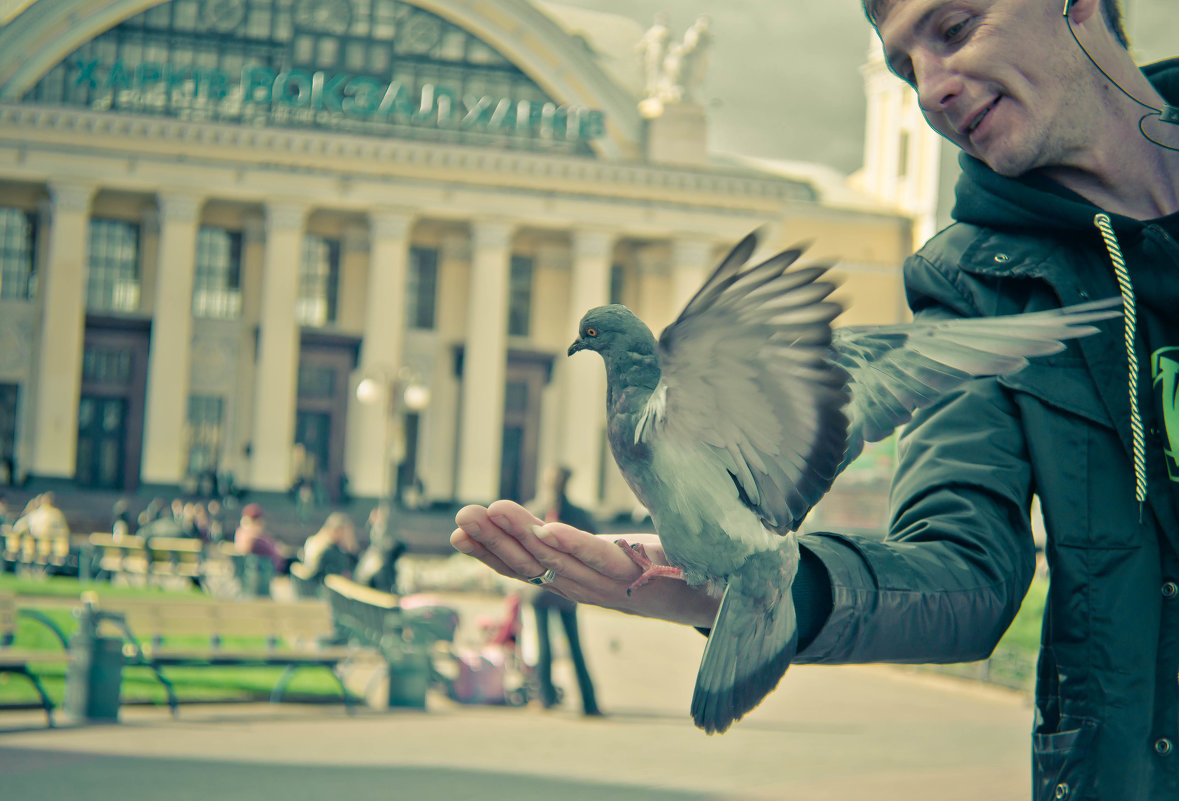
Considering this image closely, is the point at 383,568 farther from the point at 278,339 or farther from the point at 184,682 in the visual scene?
the point at 278,339

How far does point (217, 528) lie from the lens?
33.2 meters

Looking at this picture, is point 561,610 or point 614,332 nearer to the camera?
point 614,332

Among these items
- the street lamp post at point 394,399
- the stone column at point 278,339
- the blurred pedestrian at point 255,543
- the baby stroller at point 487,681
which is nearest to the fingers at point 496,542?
the baby stroller at point 487,681

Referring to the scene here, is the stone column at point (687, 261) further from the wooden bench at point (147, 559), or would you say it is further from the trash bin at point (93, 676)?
the trash bin at point (93, 676)

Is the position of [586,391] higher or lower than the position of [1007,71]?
higher

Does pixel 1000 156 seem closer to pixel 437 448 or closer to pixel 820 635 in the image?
pixel 820 635

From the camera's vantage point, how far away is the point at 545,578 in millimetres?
1691

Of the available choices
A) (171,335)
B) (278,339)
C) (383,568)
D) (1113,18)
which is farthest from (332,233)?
(1113,18)

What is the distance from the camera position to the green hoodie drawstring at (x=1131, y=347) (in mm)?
1958

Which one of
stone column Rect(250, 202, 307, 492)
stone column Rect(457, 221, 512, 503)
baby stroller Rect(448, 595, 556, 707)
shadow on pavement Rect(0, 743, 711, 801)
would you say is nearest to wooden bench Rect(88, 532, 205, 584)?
baby stroller Rect(448, 595, 556, 707)

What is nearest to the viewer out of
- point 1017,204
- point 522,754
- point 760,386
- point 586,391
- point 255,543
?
point 760,386

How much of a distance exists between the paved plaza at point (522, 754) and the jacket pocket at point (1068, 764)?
656 cm

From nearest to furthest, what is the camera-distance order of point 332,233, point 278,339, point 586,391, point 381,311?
point 278,339, point 381,311, point 586,391, point 332,233

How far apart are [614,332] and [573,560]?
0.98ft
